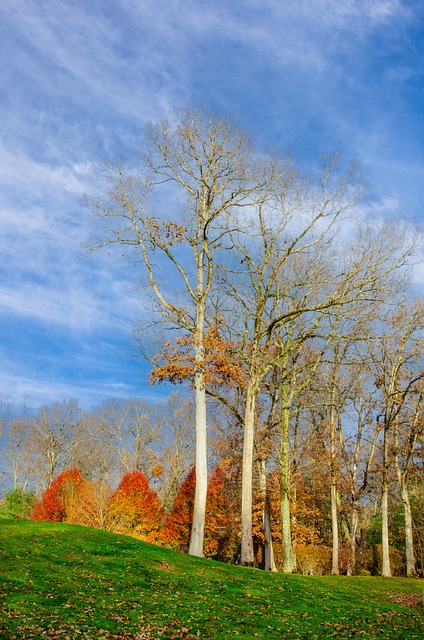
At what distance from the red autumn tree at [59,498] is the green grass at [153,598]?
25796 millimetres

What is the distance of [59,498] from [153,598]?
34.2 meters

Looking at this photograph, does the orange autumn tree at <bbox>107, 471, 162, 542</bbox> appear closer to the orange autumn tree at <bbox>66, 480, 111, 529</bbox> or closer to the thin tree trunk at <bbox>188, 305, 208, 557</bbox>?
the orange autumn tree at <bbox>66, 480, 111, 529</bbox>

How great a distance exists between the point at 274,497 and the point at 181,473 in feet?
64.3

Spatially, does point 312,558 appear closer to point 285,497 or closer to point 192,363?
point 285,497

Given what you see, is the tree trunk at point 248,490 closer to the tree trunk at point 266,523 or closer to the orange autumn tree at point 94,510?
the tree trunk at point 266,523

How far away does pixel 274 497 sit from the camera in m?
28.6

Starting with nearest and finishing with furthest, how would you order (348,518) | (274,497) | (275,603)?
1. (275,603)
2. (274,497)
3. (348,518)

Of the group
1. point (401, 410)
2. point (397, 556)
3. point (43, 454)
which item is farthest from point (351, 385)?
point (43, 454)

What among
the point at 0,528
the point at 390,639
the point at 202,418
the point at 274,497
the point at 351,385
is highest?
the point at 351,385

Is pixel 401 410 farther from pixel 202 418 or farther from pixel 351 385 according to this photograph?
pixel 202 418

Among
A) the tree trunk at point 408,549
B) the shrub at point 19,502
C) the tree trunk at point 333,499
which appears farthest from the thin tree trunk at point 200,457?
the shrub at point 19,502

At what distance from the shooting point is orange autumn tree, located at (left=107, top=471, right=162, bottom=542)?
35.5m

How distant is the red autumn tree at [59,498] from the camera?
4038 cm

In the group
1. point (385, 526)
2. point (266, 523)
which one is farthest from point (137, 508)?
point (385, 526)
